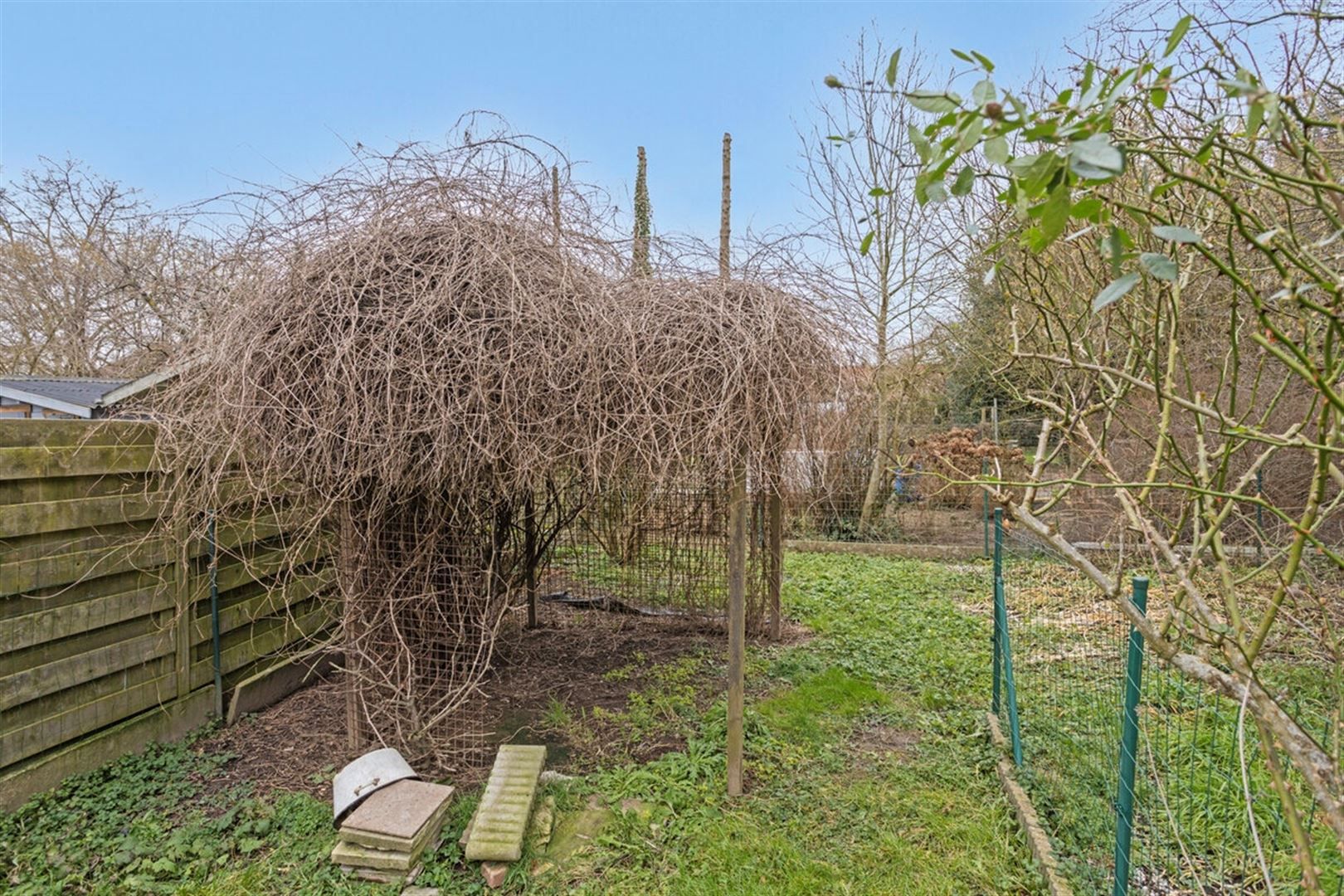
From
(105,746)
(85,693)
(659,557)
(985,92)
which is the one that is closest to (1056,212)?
(985,92)

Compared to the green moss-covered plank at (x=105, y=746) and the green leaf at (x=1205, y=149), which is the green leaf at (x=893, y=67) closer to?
the green leaf at (x=1205, y=149)

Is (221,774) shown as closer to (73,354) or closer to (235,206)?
(235,206)

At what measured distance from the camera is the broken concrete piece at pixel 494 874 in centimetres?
254

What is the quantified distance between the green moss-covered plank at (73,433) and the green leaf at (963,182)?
12.2 feet

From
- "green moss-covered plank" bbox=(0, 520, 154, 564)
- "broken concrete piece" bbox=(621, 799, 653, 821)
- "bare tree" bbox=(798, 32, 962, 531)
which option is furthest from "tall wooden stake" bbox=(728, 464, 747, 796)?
"bare tree" bbox=(798, 32, 962, 531)

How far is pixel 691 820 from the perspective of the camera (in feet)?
9.56

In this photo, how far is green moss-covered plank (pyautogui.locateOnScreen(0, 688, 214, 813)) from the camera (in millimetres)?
2785

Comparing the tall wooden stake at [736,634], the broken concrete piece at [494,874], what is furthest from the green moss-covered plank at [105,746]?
the tall wooden stake at [736,634]

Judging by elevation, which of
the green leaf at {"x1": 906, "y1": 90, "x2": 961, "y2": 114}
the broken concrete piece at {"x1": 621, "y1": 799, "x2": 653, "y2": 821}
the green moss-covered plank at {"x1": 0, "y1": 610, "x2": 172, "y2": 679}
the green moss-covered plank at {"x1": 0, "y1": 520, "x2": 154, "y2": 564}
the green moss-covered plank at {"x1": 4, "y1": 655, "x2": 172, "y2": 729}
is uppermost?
the green leaf at {"x1": 906, "y1": 90, "x2": 961, "y2": 114}

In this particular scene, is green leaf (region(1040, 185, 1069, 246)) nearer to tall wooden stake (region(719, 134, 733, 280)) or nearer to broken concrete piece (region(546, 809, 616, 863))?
broken concrete piece (region(546, 809, 616, 863))

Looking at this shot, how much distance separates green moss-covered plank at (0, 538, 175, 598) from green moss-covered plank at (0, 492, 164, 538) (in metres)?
0.13

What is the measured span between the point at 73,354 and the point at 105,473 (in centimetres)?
877

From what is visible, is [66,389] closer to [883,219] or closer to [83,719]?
[83,719]

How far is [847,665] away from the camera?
4.71 meters
